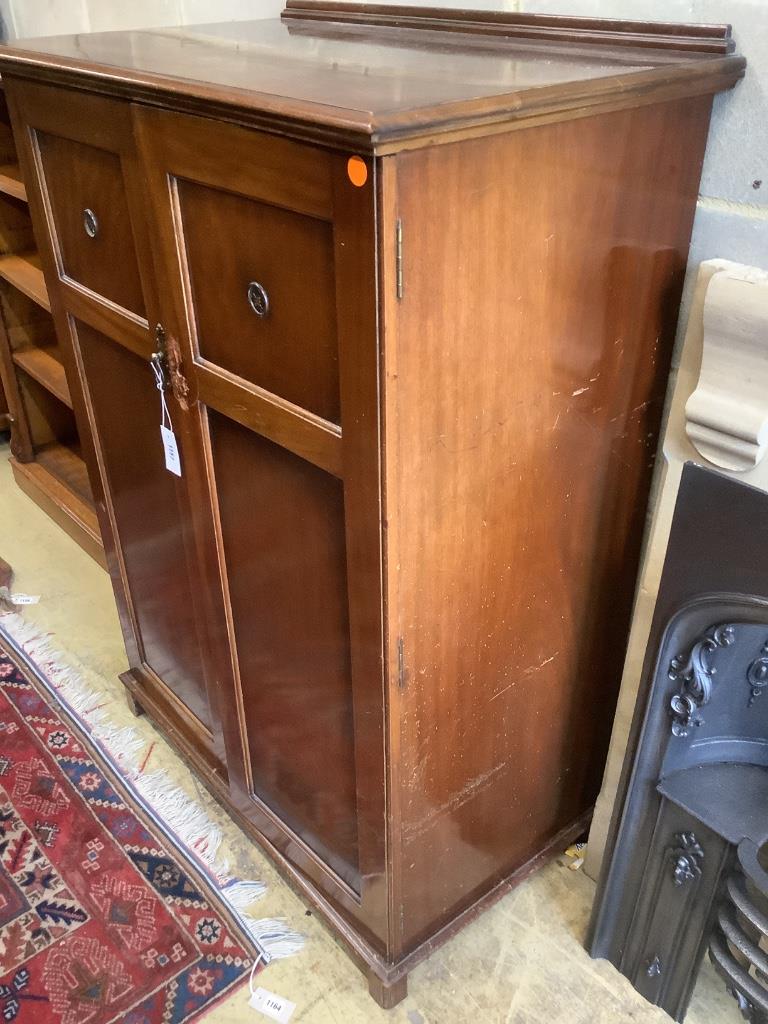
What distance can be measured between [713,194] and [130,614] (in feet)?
4.24

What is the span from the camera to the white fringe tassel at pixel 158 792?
1.47 metres

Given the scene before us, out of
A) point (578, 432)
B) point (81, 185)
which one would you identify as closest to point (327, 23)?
point (81, 185)

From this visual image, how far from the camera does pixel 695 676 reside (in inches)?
44.4

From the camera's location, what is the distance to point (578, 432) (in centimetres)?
107

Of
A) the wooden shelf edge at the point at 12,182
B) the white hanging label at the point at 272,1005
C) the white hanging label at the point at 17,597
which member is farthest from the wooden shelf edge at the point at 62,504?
the white hanging label at the point at 272,1005

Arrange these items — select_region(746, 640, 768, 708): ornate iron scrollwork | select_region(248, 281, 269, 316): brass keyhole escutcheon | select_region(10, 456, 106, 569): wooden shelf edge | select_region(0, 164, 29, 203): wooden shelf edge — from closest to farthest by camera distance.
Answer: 1. select_region(248, 281, 269, 316): brass keyhole escutcheon
2. select_region(746, 640, 768, 708): ornate iron scrollwork
3. select_region(0, 164, 29, 203): wooden shelf edge
4. select_region(10, 456, 106, 569): wooden shelf edge

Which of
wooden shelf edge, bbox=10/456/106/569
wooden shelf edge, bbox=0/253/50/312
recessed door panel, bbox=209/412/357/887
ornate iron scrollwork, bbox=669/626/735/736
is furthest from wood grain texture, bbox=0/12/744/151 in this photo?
wooden shelf edge, bbox=10/456/106/569

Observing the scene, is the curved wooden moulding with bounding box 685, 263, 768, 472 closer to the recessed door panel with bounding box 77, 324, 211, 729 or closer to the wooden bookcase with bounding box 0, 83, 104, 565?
the recessed door panel with bounding box 77, 324, 211, 729

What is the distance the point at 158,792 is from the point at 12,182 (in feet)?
4.99

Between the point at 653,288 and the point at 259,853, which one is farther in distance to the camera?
the point at 259,853

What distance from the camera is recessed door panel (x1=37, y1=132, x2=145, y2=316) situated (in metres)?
1.16

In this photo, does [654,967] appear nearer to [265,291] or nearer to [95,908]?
[95,908]

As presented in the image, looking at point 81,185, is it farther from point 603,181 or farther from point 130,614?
point 130,614

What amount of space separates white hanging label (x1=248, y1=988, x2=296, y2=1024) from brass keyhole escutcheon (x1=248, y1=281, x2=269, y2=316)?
1.07m
